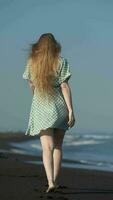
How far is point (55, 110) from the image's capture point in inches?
364

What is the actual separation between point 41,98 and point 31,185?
136cm

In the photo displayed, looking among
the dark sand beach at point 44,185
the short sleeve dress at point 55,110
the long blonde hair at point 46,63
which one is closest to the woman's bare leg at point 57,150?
the short sleeve dress at point 55,110

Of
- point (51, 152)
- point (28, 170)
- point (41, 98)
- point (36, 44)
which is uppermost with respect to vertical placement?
point (36, 44)

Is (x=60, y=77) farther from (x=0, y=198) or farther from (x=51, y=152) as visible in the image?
(x=0, y=198)

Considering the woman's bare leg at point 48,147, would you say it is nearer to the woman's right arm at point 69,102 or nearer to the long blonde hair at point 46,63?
the woman's right arm at point 69,102

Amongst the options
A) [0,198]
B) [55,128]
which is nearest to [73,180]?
[55,128]

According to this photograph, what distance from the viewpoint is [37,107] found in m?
9.34

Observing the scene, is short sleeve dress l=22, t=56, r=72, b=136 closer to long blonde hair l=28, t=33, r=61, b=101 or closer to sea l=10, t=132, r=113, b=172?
long blonde hair l=28, t=33, r=61, b=101

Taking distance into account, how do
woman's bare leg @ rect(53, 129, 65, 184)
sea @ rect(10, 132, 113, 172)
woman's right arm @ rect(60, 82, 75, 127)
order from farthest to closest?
sea @ rect(10, 132, 113, 172)
woman's bare leg @ rect(53, 129, 65, 184)
woman's right arm @ rect(60, 82, 75, 127)

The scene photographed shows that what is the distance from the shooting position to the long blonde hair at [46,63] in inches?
363

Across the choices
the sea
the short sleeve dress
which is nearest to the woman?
the short sleeve dress

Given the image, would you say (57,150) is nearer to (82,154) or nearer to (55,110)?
(55,110)

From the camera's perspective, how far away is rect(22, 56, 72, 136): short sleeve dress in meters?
9.20

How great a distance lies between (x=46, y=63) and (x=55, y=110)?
583 mm
